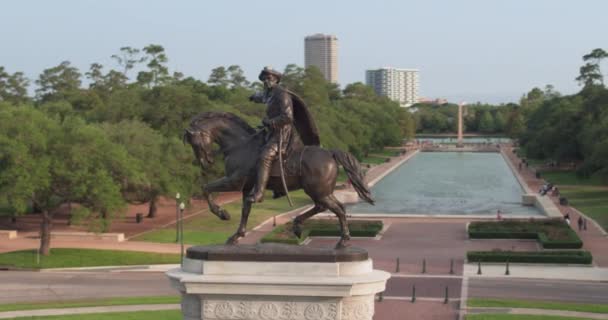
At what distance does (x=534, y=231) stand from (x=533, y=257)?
369 inches

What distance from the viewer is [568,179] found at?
84625 millimetres

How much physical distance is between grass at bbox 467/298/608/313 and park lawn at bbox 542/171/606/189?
4727 cm

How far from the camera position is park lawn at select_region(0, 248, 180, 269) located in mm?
38969

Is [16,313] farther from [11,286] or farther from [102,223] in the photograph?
[102,223]

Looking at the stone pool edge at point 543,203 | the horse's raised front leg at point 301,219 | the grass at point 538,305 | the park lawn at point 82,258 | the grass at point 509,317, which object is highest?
the horse's raised front leg at point 301,219

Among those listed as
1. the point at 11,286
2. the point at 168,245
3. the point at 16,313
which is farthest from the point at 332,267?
the point at 168,245

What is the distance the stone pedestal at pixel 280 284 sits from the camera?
1512 centimetres

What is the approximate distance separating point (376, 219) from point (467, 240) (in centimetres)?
1022

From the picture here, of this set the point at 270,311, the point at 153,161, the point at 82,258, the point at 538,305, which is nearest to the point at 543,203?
the point at 153,161

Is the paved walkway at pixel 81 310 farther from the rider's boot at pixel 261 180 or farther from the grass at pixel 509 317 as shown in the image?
the rider's boot at pixel 261 180

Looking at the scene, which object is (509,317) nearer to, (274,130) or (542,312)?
(542,312)

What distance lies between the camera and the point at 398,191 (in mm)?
79500

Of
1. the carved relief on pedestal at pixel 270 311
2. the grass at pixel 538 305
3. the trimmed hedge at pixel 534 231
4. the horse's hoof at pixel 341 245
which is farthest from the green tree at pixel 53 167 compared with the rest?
the carved relief on pedestal at pixel 270 311

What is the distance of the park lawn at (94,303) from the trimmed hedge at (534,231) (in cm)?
2083
